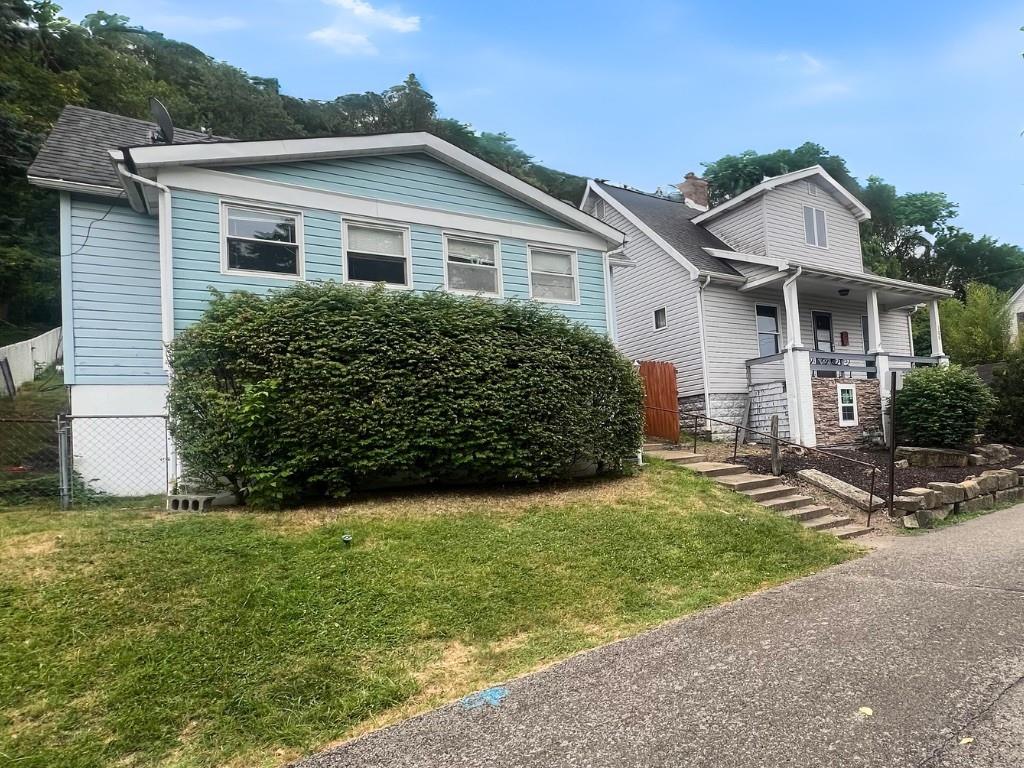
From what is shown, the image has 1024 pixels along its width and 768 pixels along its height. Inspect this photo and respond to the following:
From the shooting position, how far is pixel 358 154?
9133 mm

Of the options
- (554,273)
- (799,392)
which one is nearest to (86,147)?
(554,273)

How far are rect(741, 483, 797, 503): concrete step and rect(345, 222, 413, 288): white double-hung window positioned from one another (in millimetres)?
6311

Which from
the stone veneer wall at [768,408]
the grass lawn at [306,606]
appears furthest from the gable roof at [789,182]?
the grass lawn at [306,606]

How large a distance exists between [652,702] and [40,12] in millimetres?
28525

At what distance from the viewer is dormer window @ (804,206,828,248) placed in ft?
54.5

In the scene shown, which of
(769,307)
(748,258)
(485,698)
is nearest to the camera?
(485,698)

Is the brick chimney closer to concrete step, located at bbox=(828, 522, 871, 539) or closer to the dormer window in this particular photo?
the dormer window

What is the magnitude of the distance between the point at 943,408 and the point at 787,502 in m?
6.60

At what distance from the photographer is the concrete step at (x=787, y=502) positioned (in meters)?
8.28

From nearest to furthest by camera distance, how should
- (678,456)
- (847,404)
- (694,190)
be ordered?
(678,456), (847,404), (694,190)

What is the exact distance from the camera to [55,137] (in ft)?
33.0

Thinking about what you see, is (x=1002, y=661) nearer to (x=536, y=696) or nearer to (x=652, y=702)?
(x=652, y=702)

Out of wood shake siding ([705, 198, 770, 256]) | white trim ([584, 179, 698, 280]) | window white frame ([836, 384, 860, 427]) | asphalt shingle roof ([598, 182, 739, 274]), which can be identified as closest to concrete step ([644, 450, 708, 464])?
window white frame ([836, 384, 860, 427])

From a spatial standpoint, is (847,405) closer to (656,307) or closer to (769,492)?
(656,307)
